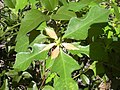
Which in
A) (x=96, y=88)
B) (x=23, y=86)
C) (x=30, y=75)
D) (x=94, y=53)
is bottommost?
(x=96, y=88)

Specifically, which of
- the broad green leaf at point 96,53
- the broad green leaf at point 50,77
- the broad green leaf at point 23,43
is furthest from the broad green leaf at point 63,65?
the broad green leaf at point 50,77

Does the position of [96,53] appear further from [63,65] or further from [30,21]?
[30,21]

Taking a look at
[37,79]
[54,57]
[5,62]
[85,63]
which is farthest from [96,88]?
[54,57]

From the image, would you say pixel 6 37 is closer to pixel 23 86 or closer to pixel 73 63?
pixel 23 86

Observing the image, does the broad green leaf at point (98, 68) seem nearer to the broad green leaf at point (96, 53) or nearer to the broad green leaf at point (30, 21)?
the broad green leaf at point (96, 53)

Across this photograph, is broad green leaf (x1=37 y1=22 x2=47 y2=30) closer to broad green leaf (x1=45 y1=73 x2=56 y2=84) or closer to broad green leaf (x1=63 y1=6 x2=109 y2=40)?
broad green leaf (x1=63 y1=6 x2=109 y2=40)

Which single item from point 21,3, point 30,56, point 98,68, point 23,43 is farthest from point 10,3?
point 98,68
